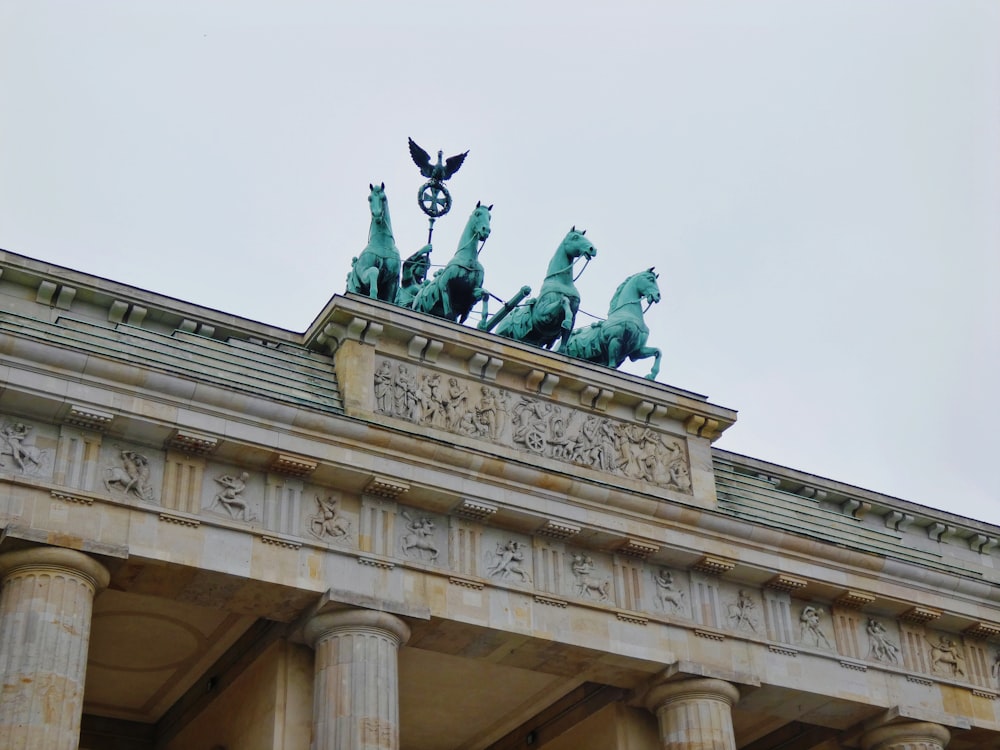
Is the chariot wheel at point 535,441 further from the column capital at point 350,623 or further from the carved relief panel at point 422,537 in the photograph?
the column capital at point 350,623

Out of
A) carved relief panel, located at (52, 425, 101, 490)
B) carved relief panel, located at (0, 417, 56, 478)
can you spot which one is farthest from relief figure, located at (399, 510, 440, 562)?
carved relief panel, located at (0, 417, 56, 478)

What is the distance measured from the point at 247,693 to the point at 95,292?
6700 millimetres

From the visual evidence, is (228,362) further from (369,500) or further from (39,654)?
(39,654)

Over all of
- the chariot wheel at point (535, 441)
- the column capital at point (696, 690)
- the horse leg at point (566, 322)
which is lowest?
the column capital at point (696, 690)

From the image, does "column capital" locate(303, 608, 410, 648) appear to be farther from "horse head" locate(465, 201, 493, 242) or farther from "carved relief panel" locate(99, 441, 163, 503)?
"horse head" locate(465, 201, 493, 242)

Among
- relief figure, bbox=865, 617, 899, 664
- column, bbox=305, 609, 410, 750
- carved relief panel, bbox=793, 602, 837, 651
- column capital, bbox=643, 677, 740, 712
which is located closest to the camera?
column, bbox=305, 609, 410, 750

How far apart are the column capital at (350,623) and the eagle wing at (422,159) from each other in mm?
10420

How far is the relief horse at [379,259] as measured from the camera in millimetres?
29938

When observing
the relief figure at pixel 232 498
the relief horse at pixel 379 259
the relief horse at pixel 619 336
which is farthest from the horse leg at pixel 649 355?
the relief figure at pixel 232 498

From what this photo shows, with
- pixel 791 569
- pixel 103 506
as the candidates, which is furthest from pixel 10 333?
pixel 791 569

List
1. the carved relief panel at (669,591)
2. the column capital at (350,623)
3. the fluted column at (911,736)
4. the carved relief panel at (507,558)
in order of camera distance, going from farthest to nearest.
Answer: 1. the fluted column at (911,736)
2. the carved relief panel at (669,591)
3. the carved relief panel at (507,558)
4. the column capital at (350,623)

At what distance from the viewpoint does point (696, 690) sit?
27.1 m

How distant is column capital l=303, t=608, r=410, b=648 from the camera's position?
24469 mm

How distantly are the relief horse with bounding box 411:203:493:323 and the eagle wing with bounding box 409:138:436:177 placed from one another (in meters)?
1.30
